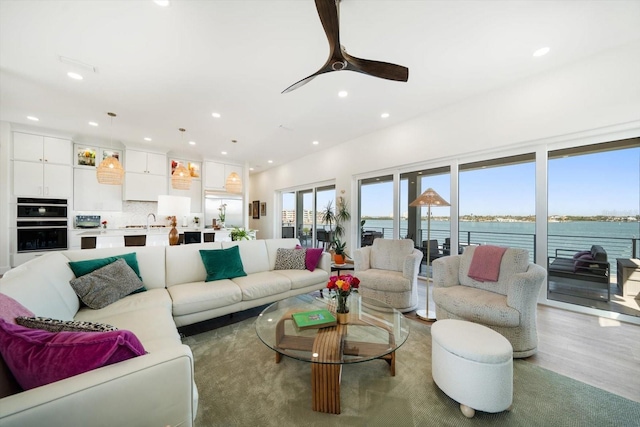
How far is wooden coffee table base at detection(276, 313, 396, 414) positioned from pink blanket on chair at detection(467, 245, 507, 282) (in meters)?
1.41

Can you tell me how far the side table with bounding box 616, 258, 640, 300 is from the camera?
8.94ft

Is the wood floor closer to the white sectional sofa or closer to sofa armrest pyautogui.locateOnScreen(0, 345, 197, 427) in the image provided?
the white sectional sofa

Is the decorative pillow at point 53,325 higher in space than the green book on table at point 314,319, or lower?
higher

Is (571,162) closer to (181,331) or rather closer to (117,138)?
(181,331)

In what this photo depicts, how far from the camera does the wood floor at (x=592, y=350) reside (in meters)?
1.78

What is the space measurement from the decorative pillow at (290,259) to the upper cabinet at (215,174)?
4569mm

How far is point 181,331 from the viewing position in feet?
8.30

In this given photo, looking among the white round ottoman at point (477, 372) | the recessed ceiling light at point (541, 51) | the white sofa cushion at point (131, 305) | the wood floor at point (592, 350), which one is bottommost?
the wood floor at point (592, 350)

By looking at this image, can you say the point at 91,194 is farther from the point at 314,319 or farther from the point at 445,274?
the point at 445,274

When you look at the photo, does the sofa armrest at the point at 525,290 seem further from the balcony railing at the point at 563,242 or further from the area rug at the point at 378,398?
the balcony railing at the point at 563,242

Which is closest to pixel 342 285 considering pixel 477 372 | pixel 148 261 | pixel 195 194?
pixel 477 372

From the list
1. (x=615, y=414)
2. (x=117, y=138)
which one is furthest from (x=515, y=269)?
(x=117, y=138)

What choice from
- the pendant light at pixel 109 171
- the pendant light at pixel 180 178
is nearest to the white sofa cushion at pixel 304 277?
the pendant light at pixel 180 178

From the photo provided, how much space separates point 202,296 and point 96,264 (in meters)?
1.02
